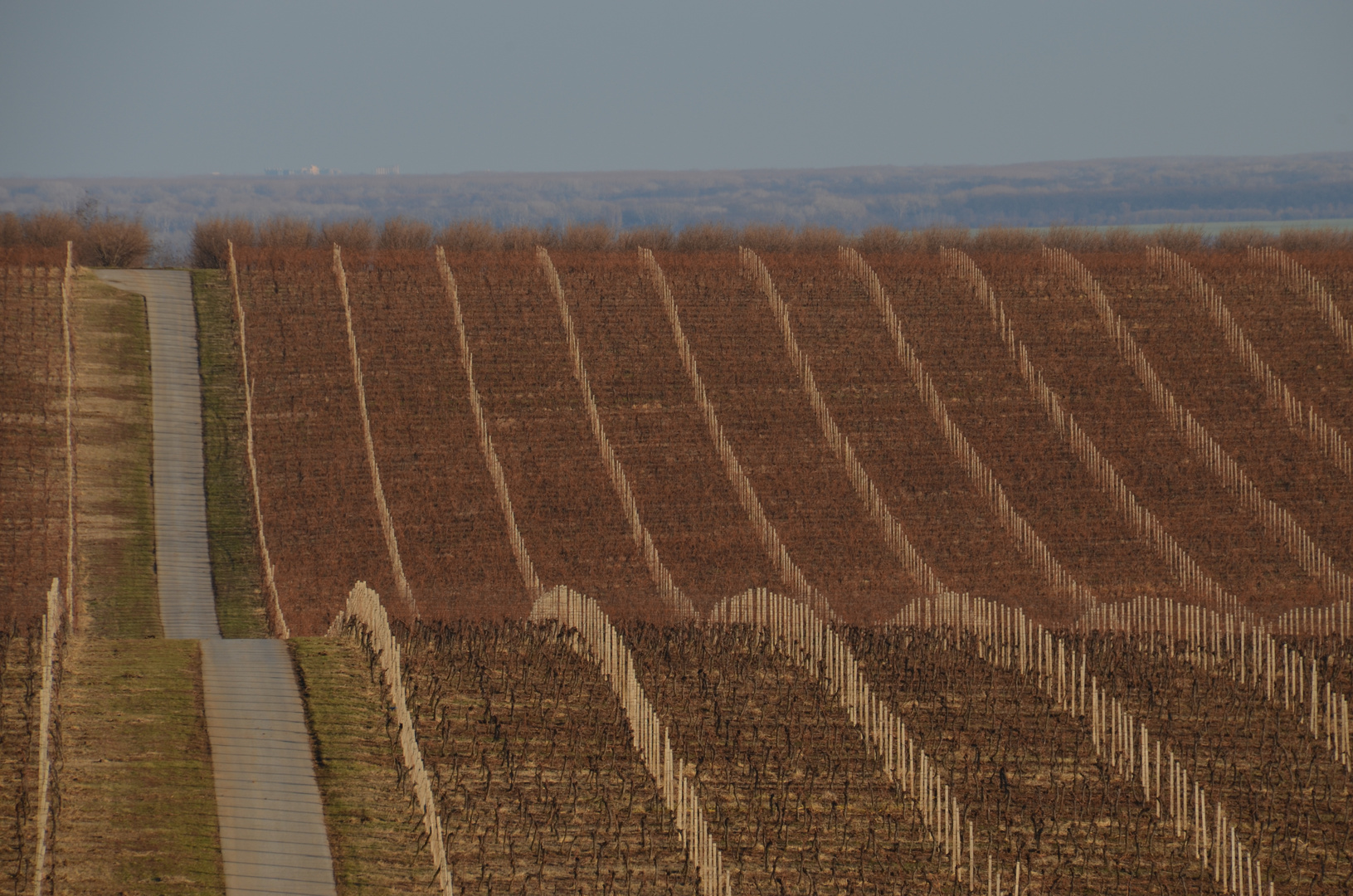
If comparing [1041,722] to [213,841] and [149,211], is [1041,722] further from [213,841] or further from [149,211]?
[149,211]

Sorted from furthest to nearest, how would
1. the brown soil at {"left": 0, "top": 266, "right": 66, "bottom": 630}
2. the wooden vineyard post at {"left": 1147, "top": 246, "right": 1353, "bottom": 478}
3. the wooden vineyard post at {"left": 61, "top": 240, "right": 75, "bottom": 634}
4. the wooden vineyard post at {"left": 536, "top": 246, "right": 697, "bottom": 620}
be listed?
the wooden vineyard post at {"left": 1147, "top": 246, "right": 1353, "bottom": 478}
the wooden vineyard post at {"left": 536, "top": 246, "right": 697, "bottom": 620}
the brown soil at {"left": 0, "top": 266, "right": 66, "bottom": 630}
the wooden vineyard post at {"left": 61, "top": 240, "right": 75, "bottom": 634}

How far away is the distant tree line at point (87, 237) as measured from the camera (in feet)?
157

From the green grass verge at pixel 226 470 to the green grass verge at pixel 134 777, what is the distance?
319 inches

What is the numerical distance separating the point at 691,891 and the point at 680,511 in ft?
61.9

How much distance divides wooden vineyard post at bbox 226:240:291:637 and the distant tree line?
623cm

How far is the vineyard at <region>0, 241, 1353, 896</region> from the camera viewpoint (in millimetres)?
14094

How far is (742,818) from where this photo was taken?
46.2ft

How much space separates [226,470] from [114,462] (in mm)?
2352

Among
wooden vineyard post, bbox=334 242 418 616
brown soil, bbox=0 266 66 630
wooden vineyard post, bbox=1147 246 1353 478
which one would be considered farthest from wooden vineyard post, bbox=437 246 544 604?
wooden vineyard post, bbox=1147 246 1353 478

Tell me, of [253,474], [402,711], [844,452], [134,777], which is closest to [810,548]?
[844,452]

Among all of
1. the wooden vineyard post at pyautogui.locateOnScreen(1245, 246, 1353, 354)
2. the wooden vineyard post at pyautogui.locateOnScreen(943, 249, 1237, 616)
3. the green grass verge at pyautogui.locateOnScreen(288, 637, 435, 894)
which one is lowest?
the green grass verge at pyautogui.locateOnScreen(288, 637, 435, 894)

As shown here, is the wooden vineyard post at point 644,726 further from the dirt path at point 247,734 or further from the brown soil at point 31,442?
the brown soil at point 31,442

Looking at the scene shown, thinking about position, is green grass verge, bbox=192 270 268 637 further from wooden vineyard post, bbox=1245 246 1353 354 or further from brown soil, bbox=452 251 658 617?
wooden vineyard post, bbox=1245 246 1353 354

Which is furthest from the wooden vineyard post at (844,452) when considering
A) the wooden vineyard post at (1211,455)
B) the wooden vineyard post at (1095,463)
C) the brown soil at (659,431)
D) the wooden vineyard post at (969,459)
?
the wooden vineyard post at (1211,455)
